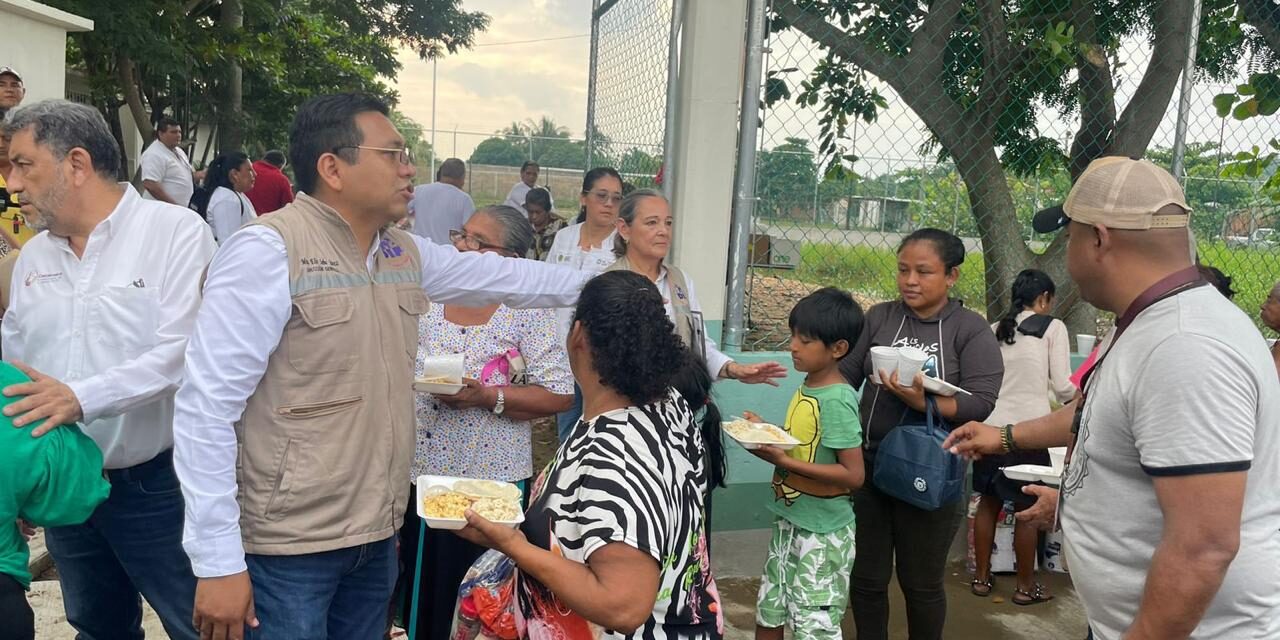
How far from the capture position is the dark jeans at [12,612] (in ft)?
7.48

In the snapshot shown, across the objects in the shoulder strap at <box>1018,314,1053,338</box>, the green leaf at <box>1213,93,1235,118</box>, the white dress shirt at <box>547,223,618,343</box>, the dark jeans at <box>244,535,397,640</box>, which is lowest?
the dark jeans at <box>244,535,397,640</box>

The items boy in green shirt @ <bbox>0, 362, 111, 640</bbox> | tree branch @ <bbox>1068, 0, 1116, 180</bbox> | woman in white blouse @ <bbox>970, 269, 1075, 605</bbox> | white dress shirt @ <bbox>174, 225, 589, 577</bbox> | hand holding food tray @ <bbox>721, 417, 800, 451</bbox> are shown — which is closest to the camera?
white dress shirt @ <bbox>174, 225, 589, 577</bbox>

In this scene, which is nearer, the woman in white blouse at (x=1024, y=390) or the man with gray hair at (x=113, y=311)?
the man with gray hair at (x=113, y=311)

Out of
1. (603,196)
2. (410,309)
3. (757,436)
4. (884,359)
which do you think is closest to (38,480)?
(410,309)

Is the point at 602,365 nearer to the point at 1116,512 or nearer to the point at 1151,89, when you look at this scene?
the point at 1116,512

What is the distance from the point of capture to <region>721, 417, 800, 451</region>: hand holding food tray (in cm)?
335

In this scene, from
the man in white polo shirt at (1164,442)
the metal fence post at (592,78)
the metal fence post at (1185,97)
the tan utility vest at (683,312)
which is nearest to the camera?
the man in white polo shirt at (1164,442)

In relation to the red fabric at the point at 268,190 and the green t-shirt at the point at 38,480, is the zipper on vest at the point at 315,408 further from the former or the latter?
the red fabric at the point at 268,190

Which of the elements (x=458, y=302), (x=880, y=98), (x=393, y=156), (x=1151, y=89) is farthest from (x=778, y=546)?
(x=1151, y=89)

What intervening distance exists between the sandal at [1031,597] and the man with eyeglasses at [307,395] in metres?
3.72

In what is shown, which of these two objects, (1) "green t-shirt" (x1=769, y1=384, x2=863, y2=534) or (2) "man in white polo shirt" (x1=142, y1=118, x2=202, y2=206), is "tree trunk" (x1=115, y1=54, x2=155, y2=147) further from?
(1) "green t-shirt" (x1=769, y1=384, x2=863, y2=534)

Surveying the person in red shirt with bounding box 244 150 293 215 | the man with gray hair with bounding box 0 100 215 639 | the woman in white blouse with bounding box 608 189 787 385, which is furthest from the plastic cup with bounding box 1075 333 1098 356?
the person in red shirt with bounding box 244 150 293 215

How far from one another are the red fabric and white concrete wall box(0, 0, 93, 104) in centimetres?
218

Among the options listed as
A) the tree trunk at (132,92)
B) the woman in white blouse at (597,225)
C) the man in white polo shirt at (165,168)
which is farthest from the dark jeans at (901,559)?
the tree trunk at (132,92)
